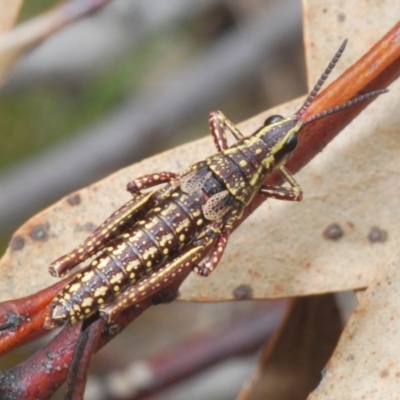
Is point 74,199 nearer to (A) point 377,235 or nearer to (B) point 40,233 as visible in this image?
(B) point 40,233

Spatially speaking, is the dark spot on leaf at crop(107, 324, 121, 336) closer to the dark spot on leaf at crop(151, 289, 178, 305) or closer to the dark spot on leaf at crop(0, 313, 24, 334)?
the dark spot on leaf at crop(151, 289, 178, 305)

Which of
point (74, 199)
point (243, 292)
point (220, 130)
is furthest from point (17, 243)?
point (220, 130)

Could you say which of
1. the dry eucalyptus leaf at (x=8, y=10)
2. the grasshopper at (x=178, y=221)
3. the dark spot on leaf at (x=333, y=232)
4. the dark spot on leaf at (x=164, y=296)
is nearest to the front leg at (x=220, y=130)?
the grasshopper at (x=178, y=221)

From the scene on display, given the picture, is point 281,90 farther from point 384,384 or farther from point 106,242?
point 384,384

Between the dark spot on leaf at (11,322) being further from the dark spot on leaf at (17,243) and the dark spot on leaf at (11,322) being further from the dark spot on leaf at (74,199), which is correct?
the dark spot on leaf at (74,199)

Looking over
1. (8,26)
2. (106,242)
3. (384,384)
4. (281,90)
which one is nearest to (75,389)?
(106,242)

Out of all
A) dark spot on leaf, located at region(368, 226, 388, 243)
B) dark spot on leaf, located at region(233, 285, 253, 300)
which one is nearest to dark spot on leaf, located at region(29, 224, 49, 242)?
dark spot on leaf, located at region(233, 285, 253, 300)
